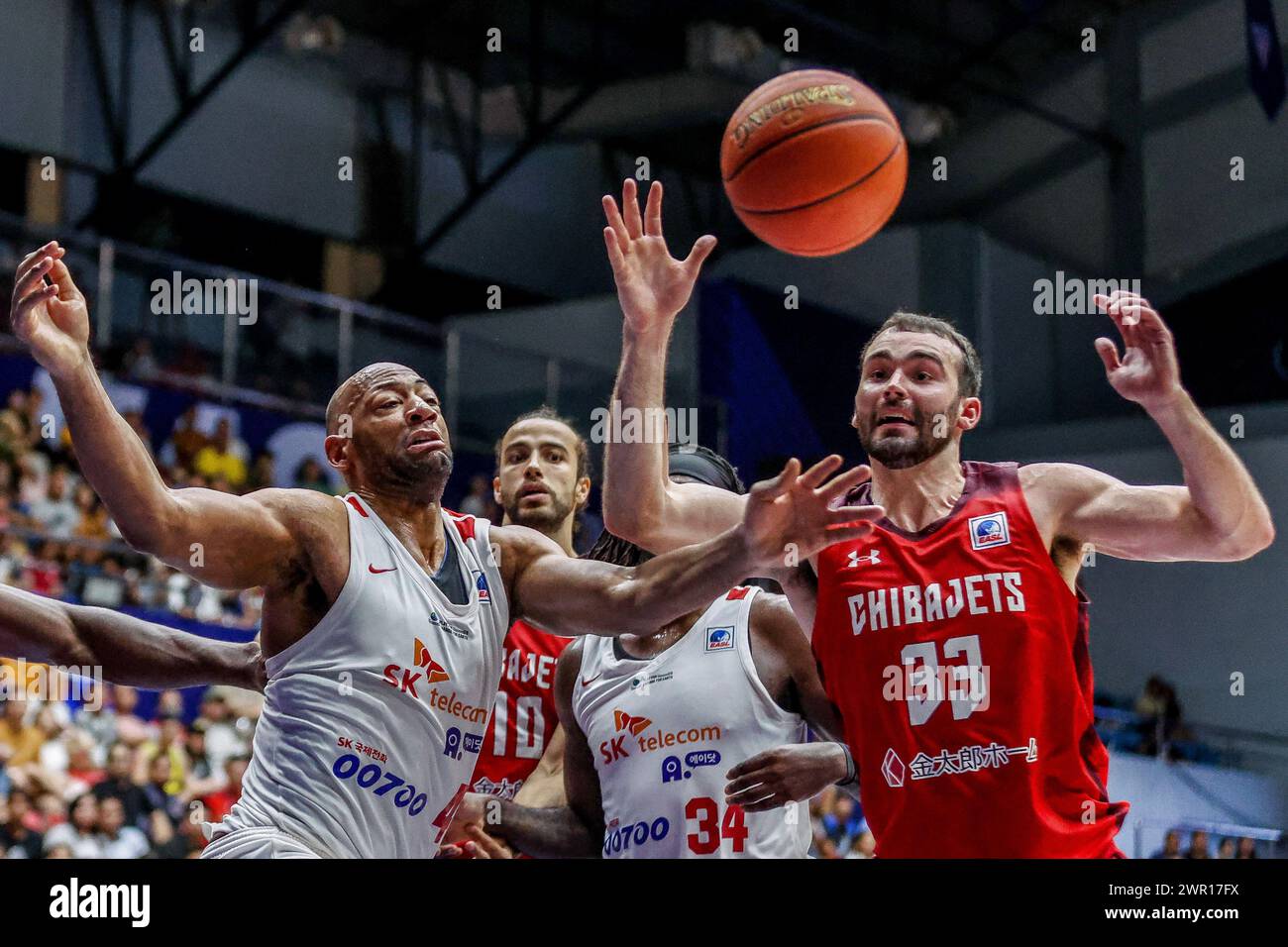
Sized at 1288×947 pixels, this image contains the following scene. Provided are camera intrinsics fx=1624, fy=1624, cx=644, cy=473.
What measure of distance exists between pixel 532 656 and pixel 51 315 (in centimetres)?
221

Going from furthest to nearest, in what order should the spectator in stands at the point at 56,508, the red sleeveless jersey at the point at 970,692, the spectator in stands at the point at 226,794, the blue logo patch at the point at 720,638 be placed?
the spectator in stands at the point at 56,508 < the spectator in stands at the point at 226,794 < the blue logo patch at the point at 720,638 < the red sleeveless jersey at the point at 970,692

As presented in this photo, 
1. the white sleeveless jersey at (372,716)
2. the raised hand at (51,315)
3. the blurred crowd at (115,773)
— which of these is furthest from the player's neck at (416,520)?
the blurred crowd at (115,773)

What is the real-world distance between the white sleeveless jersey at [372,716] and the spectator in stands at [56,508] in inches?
265

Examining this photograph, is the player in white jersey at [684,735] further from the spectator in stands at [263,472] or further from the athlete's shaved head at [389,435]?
the spectator in stands at [263,472]

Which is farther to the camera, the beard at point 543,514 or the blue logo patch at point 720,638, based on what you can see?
the beard at point 543,514

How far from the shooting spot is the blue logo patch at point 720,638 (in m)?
4.66

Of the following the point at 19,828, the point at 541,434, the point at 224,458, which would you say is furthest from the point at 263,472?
the point at 541,434

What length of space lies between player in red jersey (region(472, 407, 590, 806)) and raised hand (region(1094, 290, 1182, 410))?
186cm

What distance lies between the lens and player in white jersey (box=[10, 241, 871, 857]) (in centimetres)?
362

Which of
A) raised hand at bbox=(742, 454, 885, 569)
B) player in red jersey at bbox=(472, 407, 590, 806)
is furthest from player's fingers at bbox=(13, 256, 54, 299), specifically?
player in red jersey at bbox=(472, 407, 590, 806)

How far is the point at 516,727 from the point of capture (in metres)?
5.39

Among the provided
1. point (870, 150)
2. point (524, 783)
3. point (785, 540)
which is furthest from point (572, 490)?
point (785, 540)

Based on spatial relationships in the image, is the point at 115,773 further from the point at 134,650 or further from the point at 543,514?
the point at 134,650
